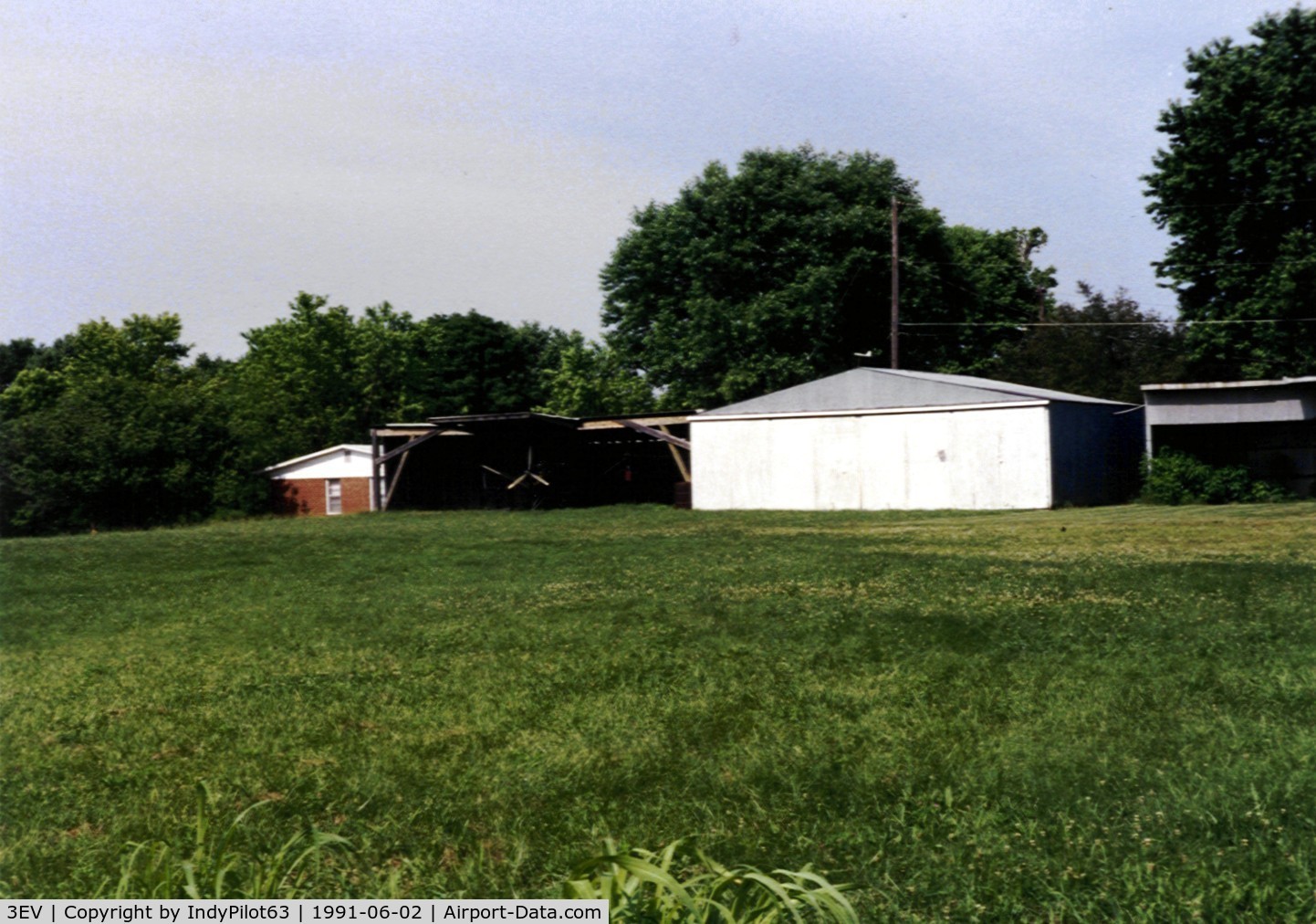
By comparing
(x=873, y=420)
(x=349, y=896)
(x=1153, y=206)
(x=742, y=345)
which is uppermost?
(x=1153, y=206)

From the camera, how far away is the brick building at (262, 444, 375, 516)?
4828cm

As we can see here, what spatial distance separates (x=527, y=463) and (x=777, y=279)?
1554 cm

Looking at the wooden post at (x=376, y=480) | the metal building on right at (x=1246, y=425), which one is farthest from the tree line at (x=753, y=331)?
the metal building on right at (x=1246, y=425)

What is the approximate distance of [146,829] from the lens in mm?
5332

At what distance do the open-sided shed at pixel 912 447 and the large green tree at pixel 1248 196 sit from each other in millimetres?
6049

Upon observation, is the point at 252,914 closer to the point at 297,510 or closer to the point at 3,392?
the point at 297,510

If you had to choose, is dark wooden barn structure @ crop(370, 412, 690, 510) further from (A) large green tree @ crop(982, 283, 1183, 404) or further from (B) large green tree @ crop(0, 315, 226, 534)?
(A) large green tree @ crop(982, 283, 1183, 404)

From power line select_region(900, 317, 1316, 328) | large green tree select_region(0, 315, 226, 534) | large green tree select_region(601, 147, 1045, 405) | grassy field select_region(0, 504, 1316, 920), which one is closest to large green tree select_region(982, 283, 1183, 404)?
power line select_region(900, 317, 1316, 328)

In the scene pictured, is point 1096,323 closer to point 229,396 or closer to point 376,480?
point 376,480

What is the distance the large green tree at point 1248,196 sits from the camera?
40438 mm

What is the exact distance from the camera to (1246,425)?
34.7 metres

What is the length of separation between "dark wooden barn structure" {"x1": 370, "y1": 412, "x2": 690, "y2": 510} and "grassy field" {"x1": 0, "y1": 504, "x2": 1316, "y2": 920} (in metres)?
28.3

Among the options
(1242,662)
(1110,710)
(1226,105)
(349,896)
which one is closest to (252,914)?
(349,896)

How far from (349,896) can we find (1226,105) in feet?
144
